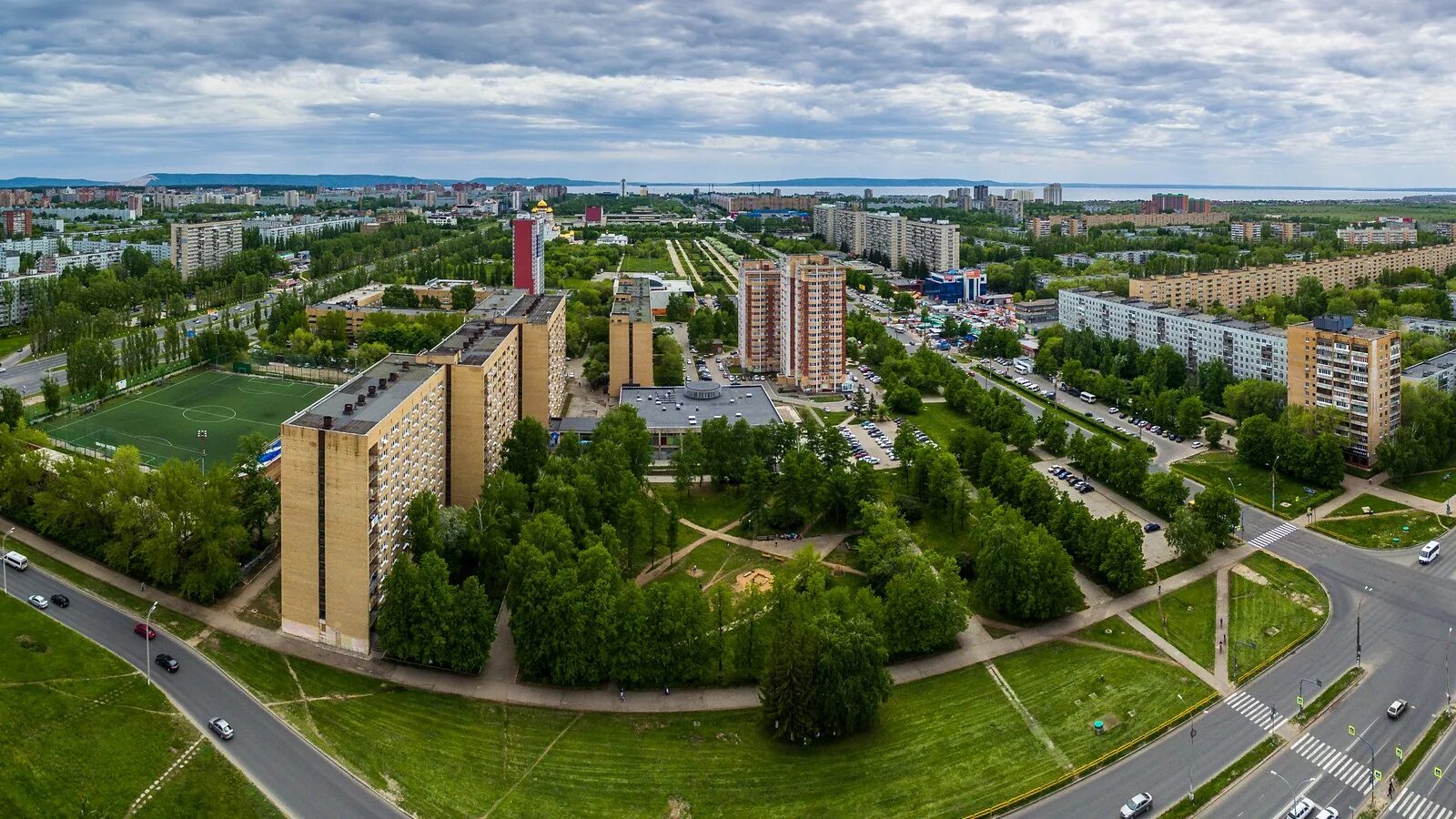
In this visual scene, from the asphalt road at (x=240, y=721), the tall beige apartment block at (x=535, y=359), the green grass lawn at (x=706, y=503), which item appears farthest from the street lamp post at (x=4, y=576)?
the green grass lawn at (x=706, y=503)

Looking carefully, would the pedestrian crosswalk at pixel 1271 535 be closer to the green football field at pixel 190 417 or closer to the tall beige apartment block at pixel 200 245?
the green football field at pixel 190 417

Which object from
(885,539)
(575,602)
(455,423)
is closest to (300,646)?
(575,602)

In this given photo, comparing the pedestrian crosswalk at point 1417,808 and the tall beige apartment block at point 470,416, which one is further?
the tall beige apartment block at point 470,416

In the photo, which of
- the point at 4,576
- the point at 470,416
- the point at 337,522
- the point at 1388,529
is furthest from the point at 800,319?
the point at 4,576

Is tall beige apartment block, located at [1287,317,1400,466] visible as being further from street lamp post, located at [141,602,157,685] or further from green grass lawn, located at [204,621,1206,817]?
street lamp post, located at [141,602,157,685]

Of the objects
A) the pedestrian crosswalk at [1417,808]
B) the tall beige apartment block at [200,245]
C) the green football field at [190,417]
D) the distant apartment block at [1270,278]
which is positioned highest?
the tall beige apartment block at [200,245]

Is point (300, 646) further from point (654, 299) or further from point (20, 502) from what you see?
point (654, 299)
